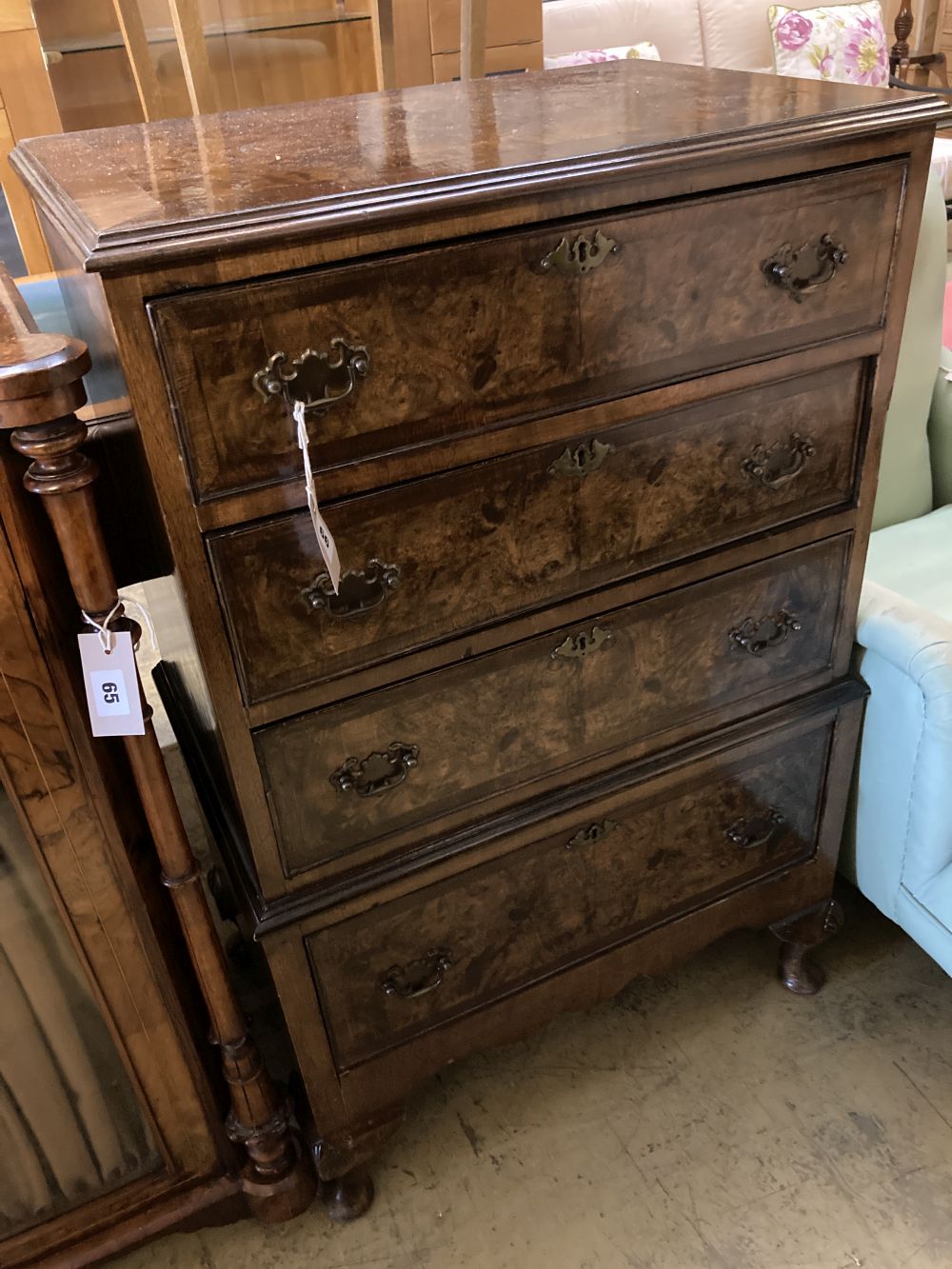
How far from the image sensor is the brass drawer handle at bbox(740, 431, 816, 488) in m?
1.04

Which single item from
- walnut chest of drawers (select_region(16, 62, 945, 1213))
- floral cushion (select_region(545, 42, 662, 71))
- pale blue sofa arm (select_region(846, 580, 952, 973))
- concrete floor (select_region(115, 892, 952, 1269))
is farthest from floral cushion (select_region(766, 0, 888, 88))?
concrete floor (select_region(115, 892, 952, 1269))

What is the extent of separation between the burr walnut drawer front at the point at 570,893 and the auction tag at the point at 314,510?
1.36 ft

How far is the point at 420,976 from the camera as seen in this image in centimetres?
113

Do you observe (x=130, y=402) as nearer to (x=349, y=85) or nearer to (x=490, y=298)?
(x=490, y=298)

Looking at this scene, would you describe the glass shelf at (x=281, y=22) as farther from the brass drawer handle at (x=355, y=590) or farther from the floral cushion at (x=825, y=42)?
the floral cushion at (x=825, y=42)

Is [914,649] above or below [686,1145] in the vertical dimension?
above

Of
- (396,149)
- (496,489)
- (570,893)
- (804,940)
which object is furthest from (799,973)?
(396,149)

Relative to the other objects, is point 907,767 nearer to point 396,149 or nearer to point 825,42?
point 396,149

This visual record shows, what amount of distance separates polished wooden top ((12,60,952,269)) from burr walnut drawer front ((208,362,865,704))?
22cm

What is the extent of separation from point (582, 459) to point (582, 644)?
0.20m

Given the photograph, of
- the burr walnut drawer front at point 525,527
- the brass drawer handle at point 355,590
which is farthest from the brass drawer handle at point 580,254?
the brass drawer handle at point 355,590

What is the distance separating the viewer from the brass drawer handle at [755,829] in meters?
1.29

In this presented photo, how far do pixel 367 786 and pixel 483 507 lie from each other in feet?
0.94

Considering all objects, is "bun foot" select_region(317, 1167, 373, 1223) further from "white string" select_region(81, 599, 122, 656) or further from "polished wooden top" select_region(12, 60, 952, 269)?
"polished wooden top" select_region(12, 60, 952, 269)
